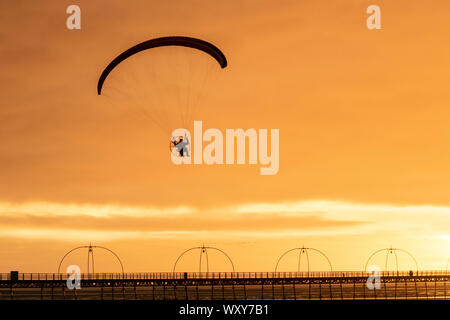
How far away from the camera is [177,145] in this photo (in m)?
45.9
